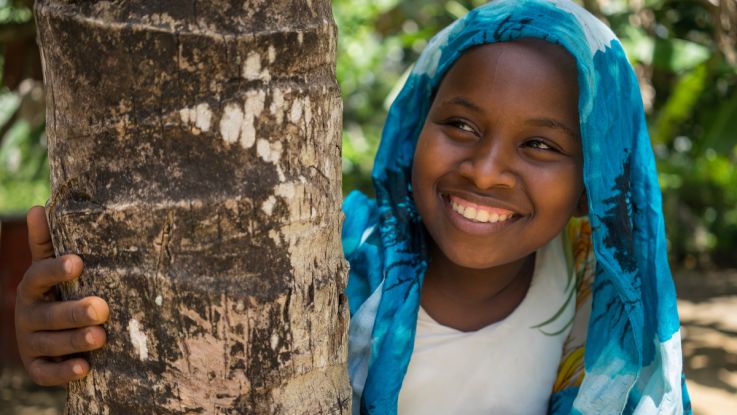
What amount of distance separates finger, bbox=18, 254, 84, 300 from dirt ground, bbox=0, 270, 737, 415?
13.0ft

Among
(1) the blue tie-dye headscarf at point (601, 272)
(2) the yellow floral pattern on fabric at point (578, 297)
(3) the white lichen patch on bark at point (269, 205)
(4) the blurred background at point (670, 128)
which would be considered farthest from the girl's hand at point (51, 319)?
(4) the blurred background at point (670, 128)

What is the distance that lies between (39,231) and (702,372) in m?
4.86

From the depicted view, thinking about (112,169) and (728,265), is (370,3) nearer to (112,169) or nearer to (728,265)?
(728,265)

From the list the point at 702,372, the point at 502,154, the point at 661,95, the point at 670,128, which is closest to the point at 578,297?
the point at 502,154

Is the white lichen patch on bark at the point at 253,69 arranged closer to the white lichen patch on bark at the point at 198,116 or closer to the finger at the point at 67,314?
the white lichen patch on bark at the point at 198,116

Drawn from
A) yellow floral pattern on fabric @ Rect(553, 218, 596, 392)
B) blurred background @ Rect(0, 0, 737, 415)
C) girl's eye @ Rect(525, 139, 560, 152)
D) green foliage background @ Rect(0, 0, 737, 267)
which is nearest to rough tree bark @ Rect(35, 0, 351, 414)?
girl's eye @ Rect(525, 139, 560, 152)

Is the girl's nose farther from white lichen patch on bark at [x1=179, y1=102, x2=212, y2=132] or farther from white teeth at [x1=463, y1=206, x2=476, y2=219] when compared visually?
white lichen patch on bark at [x1=179, y1=102, x2=212, y2=132]

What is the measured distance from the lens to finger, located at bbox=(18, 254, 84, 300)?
105cm

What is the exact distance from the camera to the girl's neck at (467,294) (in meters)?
1.92

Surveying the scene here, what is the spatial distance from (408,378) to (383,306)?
0.74 ft

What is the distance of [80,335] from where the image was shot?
1.07 meters

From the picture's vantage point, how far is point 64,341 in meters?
1.12

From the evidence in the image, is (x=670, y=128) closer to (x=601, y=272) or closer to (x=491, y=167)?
(x=601, y=272)

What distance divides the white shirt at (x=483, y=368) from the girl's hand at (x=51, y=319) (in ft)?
2.97
